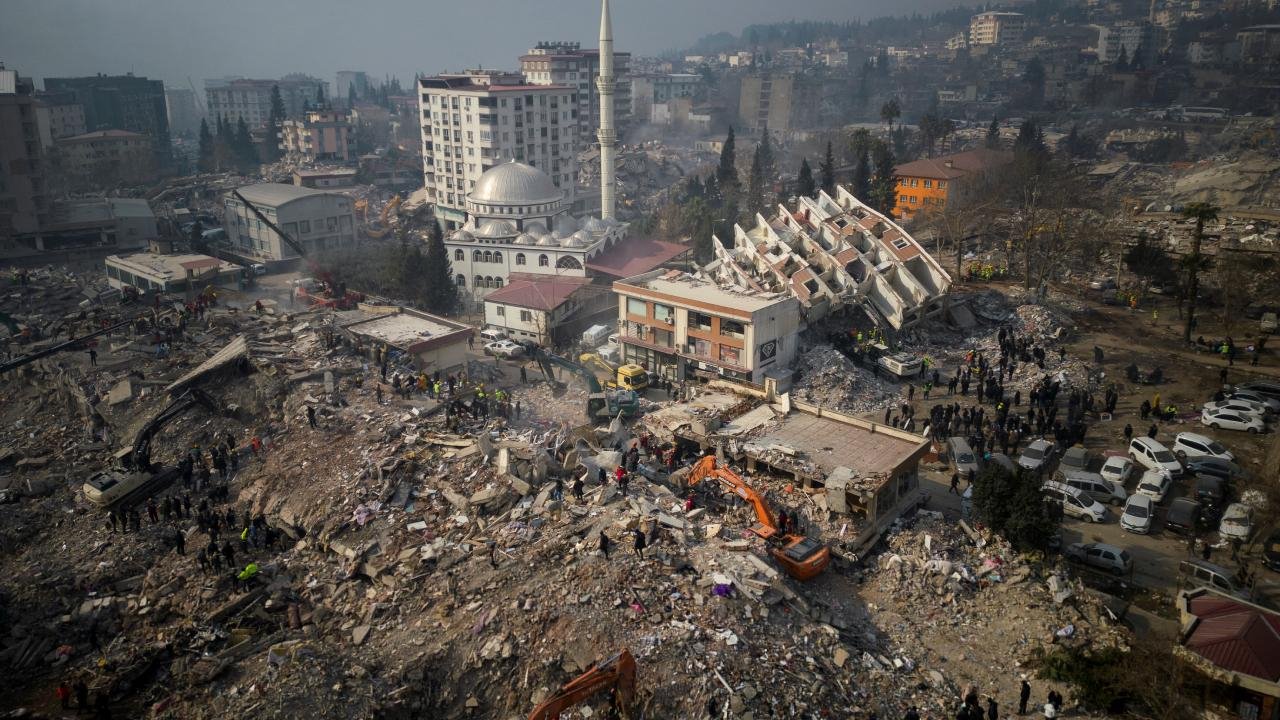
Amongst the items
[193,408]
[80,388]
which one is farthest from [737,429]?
[80,388]

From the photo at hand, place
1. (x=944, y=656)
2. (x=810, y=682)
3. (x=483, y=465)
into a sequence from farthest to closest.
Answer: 1. (x=483, y=465)
2. (x=944, y=656)
3. (x=810, y=682)

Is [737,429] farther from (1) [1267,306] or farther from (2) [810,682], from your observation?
(1) [1267,306]

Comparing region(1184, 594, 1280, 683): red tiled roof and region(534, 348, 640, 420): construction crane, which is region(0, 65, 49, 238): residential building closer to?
region(534, 348, 640, 420): construction crane

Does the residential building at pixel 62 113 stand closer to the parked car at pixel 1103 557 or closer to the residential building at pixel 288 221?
the residential building at pixel 288 221

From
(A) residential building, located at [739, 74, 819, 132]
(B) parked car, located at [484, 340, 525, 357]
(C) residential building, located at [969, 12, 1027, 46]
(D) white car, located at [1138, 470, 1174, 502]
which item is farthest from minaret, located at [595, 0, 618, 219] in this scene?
(C) residential building, located at [969, 12, 1027, 46]

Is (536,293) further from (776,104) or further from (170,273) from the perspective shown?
(776,104)

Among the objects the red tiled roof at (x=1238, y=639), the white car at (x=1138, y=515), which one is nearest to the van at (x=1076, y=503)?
the white car at (x=1138, y=515)
